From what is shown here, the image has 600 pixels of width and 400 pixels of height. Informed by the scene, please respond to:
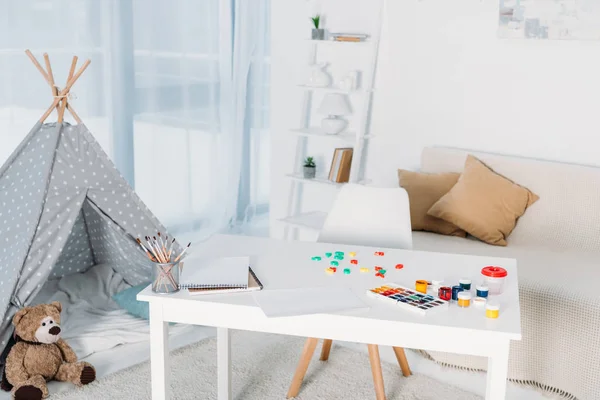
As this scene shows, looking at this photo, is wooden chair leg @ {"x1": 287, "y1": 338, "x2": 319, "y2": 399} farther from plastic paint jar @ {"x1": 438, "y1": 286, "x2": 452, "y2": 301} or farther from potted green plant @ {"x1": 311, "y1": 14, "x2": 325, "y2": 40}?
potted green plant @ {"x1": 311, "y1": 14, "x2": 325, "y2": 40}

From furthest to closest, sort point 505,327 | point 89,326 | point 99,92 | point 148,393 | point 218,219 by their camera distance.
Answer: point 218,219
point 99,92
point 89,326
point 148,393
point 505,327

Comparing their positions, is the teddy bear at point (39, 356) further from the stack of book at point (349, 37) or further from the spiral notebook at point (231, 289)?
the stack of book at point (349, 37)

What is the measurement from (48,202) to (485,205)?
1849 millimetres

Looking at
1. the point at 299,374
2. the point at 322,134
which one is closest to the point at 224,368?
the point at 299,374

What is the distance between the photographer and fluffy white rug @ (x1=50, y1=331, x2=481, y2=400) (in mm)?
2727

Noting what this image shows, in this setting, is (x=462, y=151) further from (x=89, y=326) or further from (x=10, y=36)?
(x=10, y=36)

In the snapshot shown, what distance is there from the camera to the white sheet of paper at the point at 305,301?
186cm

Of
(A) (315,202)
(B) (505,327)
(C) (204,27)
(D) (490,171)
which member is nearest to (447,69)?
(D) (490,171)

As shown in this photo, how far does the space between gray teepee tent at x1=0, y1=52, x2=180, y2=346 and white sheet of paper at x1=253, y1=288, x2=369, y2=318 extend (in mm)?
1301

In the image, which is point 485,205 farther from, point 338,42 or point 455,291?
point 455,291

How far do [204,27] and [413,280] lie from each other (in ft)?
9.45

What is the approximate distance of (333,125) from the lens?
13.3 ft

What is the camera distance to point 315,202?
14.6 ft

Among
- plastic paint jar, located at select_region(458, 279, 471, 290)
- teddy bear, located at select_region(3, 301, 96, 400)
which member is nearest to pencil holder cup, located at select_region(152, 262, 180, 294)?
plastic paint jar, located at select_region(458, 279, 471, 290)
